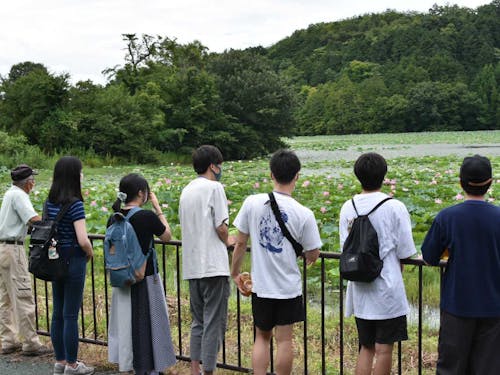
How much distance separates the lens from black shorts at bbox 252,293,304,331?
3.33 metres

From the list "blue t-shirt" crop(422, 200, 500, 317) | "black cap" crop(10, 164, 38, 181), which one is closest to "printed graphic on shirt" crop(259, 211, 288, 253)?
"blue t-shirt" crop(422, 200, 500, 317)

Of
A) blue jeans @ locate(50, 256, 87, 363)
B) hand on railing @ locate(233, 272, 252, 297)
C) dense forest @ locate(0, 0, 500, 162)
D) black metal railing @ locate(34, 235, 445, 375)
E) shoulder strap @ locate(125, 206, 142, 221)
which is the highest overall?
dense forest @ locate(0, 0, 500, 162)

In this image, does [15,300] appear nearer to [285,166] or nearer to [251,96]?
[285,166]

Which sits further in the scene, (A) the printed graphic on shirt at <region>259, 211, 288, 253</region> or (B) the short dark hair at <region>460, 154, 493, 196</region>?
(A) the printed graphic on shirt at <region>259, 211, 288, 253</region>

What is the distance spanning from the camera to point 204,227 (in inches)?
144

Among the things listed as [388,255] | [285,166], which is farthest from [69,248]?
[388,255]

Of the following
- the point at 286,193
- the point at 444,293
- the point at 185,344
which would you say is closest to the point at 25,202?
the point at 185,344

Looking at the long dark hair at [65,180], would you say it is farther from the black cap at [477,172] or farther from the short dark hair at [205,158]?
the black cap at [477,172]

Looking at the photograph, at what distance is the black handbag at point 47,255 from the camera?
152 inches

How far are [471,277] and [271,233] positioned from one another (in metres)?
1.06

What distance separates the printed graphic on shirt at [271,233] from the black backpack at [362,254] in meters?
0.37

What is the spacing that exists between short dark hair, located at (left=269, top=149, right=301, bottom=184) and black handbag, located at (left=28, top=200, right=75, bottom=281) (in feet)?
4.73

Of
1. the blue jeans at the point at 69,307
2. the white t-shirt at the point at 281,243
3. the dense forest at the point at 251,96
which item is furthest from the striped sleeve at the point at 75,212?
the dense forest at the point at 251,96

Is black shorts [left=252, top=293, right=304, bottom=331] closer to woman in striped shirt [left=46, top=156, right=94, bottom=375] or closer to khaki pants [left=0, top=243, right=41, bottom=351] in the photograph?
woman in striped shirt [left=46, top=156, right=94, bottom=375]
